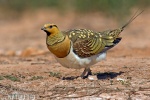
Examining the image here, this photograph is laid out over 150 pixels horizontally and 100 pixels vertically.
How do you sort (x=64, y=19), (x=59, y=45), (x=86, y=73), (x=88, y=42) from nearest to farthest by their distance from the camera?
(x=59, y=45) → (x=88, y=42) → (x=86, y=73) → (x=64, y=19)

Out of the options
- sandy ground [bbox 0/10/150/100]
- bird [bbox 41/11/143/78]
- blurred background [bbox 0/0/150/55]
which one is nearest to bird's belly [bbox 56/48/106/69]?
bird [bbox 41/11/143/78]

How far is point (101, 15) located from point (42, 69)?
12.9 metres

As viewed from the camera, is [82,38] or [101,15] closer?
[82,38]

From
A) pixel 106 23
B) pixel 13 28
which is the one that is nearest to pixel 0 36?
pixel 13 28

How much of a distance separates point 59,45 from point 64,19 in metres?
15.1

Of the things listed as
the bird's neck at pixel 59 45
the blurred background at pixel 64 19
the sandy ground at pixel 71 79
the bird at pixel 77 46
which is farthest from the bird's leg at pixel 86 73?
the blurred background at pixel 64 19

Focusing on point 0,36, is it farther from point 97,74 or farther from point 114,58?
point 97,74

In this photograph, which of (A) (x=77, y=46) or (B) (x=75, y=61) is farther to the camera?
(A) (x=77, y=46)

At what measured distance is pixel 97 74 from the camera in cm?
874

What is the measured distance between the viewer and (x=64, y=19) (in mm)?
22828

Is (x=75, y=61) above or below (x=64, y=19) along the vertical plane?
below

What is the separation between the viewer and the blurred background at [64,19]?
55.0 feet

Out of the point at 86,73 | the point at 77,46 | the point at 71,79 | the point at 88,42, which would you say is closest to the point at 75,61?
the point at 77,46

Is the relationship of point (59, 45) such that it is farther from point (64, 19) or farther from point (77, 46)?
point (64, 19)
